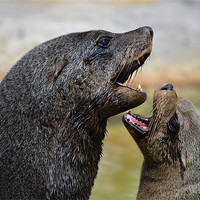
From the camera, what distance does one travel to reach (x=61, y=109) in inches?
156

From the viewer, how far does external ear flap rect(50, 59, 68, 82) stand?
3.97m

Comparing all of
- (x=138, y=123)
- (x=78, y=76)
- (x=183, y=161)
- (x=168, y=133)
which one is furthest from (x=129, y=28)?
(x=78, y=76)

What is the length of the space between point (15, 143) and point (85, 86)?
2.72 ft

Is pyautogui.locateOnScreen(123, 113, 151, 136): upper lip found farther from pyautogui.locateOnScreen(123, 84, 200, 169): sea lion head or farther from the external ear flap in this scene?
the external ear flap

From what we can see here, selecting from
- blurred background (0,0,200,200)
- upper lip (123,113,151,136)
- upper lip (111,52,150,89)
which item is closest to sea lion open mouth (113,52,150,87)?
upper lip (111,52,150,89)

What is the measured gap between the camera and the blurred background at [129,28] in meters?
14.8

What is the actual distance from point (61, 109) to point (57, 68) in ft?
1.26

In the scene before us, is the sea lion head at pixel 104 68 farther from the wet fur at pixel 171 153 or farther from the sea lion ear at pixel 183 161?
the sea lion ear at pixel 183 161

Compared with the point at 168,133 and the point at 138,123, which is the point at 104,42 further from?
the point at 168,133

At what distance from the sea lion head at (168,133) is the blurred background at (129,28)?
5.62 meters

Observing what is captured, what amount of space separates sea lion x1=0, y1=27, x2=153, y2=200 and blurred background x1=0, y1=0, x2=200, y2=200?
7.10 metres

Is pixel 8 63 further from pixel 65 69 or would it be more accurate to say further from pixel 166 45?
pixel 65 69

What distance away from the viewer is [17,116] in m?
3.85

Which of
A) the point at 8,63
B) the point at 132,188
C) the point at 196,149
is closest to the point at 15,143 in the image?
the point at 196,149
